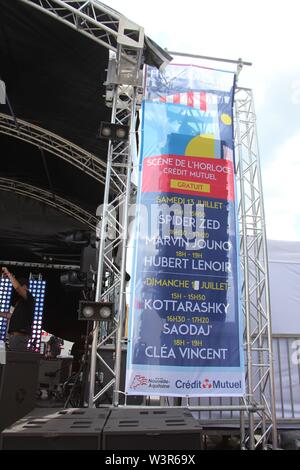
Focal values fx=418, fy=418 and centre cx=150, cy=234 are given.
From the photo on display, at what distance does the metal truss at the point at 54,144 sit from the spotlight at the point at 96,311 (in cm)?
368

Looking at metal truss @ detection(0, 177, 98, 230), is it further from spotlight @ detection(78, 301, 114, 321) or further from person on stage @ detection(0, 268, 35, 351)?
spotlight @ detection(78, 301, 114, 321)

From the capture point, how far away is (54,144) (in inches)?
285

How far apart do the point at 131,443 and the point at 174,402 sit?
2232mm

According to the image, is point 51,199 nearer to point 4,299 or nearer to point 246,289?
point 4,299

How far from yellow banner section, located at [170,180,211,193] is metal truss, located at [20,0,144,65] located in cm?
156

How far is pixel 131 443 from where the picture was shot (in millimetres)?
2166

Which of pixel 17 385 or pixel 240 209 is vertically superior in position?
pixel 240 209

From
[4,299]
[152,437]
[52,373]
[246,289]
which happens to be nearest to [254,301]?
[246,289]

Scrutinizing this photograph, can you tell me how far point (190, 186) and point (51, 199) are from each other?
518cm

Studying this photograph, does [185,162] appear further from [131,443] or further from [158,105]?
[131,443]

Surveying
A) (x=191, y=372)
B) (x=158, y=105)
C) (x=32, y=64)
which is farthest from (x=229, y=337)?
(x=32, y=64)

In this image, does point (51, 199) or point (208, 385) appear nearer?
point (208, 385)

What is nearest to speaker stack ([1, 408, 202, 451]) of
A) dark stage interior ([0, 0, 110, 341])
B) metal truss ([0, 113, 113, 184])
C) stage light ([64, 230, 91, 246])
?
stage light ([64, 230, 91, 246])

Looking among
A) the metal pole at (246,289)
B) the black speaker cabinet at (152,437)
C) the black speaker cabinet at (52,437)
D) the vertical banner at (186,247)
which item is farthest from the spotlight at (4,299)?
the black speaker cabinet at (152,437)
